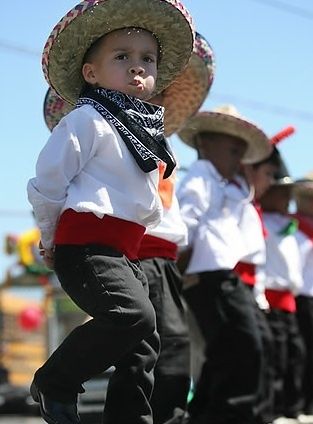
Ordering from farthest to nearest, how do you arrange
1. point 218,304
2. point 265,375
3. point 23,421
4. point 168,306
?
point 23,421
point 265,375
point 218,304
point 168,306

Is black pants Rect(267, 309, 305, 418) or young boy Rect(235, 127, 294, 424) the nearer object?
young boy Rect(235, 127, 294, 424)

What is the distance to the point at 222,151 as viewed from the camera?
5957 millimetres

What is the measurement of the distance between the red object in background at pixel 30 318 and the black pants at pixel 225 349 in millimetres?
13375

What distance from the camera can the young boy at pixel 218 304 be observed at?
5453mm

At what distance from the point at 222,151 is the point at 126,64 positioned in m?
2.40

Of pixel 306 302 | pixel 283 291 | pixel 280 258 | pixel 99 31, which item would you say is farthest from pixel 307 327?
pixel 99 31

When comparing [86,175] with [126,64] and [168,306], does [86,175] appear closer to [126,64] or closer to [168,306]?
[126,64]

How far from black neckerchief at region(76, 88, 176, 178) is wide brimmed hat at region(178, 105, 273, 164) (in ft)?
7.13

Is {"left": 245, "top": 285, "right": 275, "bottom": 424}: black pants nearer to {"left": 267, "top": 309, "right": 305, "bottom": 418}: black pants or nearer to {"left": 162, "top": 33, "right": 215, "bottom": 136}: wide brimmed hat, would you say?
{"left": 267, "top": 309, "right": 305, "bottom": 418}: black pants

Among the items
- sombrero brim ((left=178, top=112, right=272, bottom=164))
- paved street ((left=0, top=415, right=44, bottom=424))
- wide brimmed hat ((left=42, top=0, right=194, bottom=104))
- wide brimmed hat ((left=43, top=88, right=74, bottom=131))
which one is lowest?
paved street ((left=0, top=415, right=44, bottom=424))

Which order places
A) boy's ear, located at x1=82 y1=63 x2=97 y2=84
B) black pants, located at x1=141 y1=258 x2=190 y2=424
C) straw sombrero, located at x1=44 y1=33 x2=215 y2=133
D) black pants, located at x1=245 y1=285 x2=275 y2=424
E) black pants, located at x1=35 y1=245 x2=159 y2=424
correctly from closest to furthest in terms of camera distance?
black pants, located at x1=35 y1=245 x2=159 y2=424, boy's ear, located at x1=82 y1=63 x2=97 y2=84, black pants, located at x1=141 y1=258 x2=190 y2=424, straw sombrero, located at x1=44 y1=33 x2=215 y2=133, black pants, located at x1=245 y1=285 x2=275 y2=424

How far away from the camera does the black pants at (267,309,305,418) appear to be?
715 centimetres

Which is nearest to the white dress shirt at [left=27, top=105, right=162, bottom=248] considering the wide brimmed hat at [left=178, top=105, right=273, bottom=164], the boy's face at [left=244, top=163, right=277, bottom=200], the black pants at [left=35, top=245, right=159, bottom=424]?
the black pants at [left=35, top=245, right=159, bottom=424]

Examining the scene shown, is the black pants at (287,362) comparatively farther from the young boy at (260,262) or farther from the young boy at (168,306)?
the young boy at (168,306)
